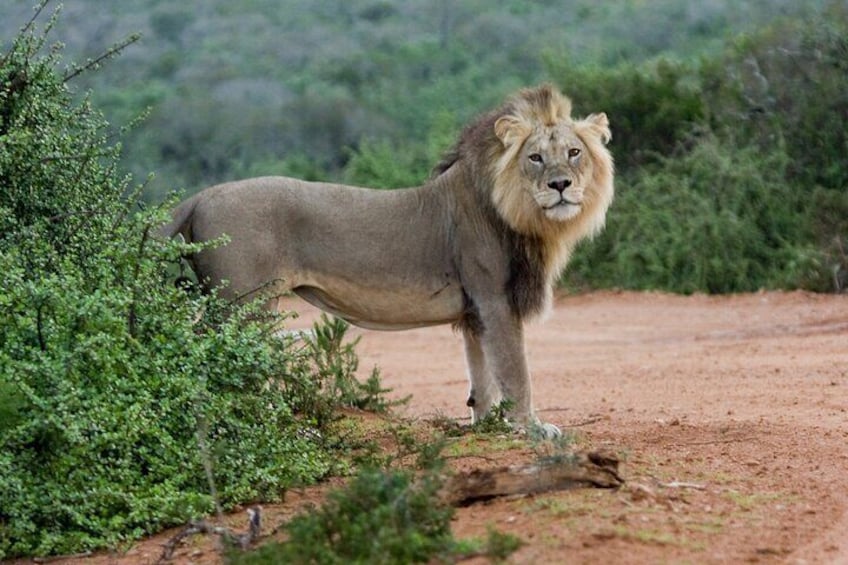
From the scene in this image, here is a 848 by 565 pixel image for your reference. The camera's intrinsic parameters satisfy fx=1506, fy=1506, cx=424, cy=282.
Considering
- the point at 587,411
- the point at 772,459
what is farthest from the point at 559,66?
the point at 772,459

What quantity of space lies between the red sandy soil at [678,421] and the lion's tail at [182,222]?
7.04 ft

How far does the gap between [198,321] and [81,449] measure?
137cm

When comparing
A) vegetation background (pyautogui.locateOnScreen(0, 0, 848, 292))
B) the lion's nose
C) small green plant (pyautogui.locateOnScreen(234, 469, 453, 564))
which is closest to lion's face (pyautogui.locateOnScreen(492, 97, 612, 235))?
the lion's nose

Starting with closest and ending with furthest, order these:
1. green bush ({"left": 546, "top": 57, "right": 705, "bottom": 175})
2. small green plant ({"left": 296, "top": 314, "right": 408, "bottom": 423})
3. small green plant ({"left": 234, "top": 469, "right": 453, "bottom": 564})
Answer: small green plant ({"left": 234, "top": 469, "right": 453, "bottom": 564}) → small green plant ({"left": 296, "top": 314, "right": 408, "bottom": 423}) → green bush ({"left": 546, "top": 57, "right": 705, "bottom": 175})

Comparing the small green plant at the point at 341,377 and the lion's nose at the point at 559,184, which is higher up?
the lion's nose at the point at 559,184

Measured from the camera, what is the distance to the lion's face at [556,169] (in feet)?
28.4

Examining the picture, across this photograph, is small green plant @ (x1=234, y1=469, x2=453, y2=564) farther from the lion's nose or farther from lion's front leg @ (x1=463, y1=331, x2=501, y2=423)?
lion's front leg @ (x1=463, y1=331, x2=501, y2=423)

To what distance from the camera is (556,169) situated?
870cm

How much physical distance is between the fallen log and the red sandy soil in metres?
0.05

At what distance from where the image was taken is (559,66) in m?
23.8

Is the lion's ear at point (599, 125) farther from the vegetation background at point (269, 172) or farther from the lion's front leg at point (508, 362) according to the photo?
the vegetation background at point (269, 172)

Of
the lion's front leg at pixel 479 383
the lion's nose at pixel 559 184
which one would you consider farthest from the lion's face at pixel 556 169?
the lion's front leg at pixel 479 383

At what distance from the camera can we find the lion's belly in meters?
8.87

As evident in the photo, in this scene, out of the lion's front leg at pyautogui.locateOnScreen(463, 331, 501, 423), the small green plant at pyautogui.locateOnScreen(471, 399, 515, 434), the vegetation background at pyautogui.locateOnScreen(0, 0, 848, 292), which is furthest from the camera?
the vegetation background at pyautogui.locateOnScreen(0, 0, 848, 292)
